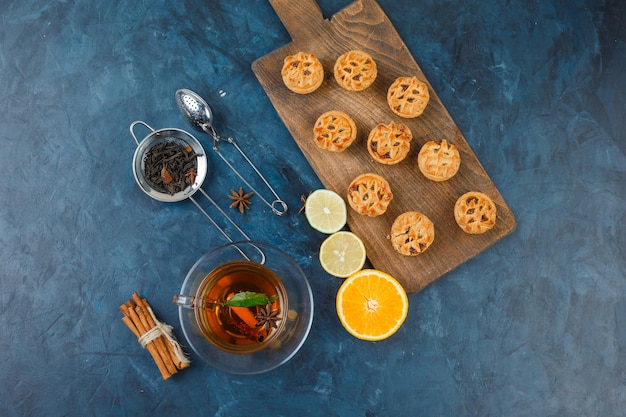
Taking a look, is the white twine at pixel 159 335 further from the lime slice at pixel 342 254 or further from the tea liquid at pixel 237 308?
the lime slice at pixel 342 254

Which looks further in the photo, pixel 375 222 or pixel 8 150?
pixel 8 150

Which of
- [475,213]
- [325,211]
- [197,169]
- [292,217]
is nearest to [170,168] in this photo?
[197,169]

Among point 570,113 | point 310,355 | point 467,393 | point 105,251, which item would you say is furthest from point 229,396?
point 570,113

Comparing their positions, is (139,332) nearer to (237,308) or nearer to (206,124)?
(237,308)

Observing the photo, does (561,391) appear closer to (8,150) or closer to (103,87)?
(103,87)

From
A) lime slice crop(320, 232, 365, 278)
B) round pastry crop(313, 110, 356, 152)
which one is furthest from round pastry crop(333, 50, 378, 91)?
lime slice crop(320, 232, 365, 278)

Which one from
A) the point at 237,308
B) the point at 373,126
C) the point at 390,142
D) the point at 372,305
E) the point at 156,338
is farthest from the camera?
the point at 373,126
